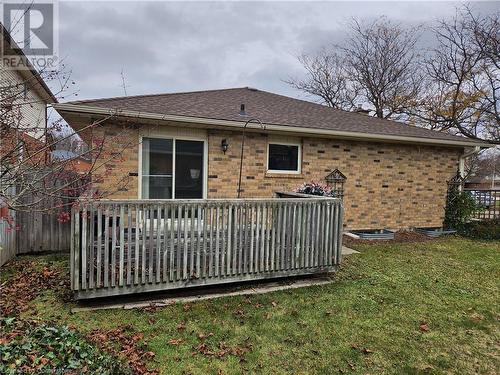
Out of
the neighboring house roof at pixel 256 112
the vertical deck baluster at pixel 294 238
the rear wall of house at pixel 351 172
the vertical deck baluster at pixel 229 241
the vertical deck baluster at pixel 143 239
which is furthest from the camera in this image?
the rear wall of house at pixel 351 172

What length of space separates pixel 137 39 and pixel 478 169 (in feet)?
149

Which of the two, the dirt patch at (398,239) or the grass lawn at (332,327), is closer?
the grass lawn at (332,327)

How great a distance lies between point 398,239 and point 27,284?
8.27 meters

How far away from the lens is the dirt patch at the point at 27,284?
3830mm

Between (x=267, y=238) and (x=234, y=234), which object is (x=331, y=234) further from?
(x=234, y=234)

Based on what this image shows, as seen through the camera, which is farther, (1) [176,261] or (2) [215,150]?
(2) [215,150]

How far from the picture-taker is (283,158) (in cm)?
816

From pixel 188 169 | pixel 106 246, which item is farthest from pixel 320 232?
pixel 188 169

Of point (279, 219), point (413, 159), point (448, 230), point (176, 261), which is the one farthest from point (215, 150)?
point (448, 230)

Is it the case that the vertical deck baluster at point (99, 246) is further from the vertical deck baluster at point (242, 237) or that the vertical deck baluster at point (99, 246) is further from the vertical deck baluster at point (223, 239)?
the vertical deck baluster at point (242, 237)

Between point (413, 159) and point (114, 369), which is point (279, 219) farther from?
point (413, 159)

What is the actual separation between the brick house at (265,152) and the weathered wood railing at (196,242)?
6.35ft

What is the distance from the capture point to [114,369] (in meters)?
2.56

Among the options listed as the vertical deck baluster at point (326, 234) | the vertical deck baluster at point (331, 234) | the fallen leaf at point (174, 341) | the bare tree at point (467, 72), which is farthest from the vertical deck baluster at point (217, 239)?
the bare tree at point (467, 72)
